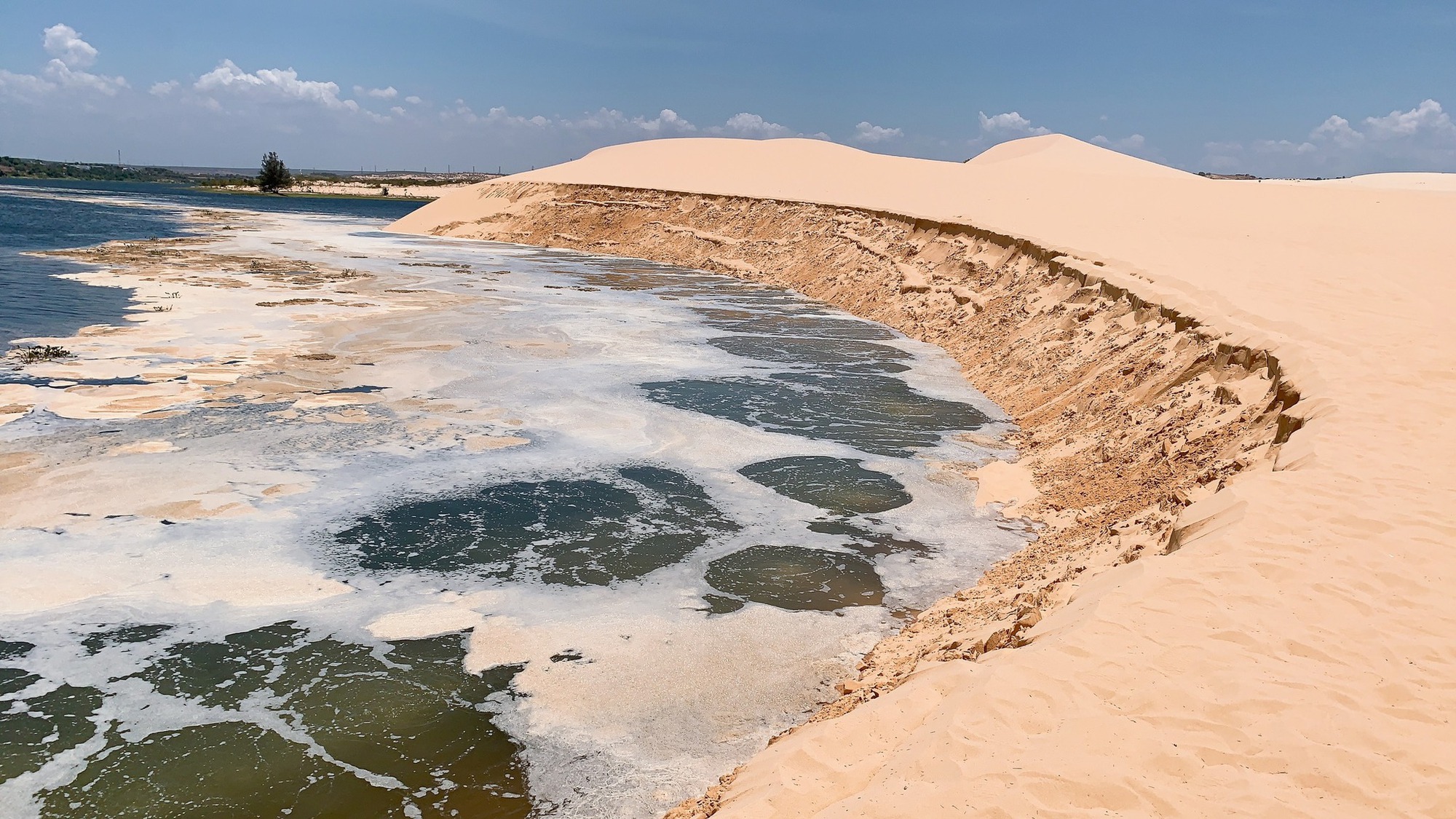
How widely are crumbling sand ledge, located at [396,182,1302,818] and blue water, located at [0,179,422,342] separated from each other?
15.0 meters

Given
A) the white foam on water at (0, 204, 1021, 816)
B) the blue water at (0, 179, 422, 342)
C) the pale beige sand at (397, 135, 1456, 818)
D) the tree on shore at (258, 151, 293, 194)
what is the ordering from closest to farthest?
the pale beige sand at (397, 135, 1456, 818), the white foam on water at (0, 204, 1021, 816), the blue water at (0, 179, 422, 342), the tree on shore at (258, 151, 293, 194)

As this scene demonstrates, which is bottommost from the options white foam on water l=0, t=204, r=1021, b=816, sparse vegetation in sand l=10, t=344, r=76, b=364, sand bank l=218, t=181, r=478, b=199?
white foam on water l=0, t=204, r=1021, b=816

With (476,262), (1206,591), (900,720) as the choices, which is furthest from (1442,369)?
(476,262)

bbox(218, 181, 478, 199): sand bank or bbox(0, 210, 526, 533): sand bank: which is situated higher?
bbox(218, 181, 478, 199): sand bank

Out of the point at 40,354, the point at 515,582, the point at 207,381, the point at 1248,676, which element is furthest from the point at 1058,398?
the point at 40,354

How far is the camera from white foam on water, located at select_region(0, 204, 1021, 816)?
212 inches

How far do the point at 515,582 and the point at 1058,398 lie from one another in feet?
26.4

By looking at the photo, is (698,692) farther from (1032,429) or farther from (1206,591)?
(1032,429)

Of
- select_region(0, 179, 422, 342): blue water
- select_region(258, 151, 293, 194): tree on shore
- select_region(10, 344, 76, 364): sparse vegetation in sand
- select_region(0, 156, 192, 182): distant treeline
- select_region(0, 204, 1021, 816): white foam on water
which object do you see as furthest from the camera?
select_region(0, 156, 192, 182): distant treeline

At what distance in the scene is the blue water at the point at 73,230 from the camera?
55.9 feet

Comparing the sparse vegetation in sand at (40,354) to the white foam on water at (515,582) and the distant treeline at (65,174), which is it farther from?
the distant treeline at (65,174)

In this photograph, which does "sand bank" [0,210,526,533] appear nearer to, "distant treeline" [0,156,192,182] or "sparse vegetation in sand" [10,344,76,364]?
"sparse vegetation in sand" [10,344,76,364]

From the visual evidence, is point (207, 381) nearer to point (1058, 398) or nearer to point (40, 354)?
point (40, 354)

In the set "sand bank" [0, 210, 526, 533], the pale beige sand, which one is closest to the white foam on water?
"sand bank" [0, 210, 526, 533]
